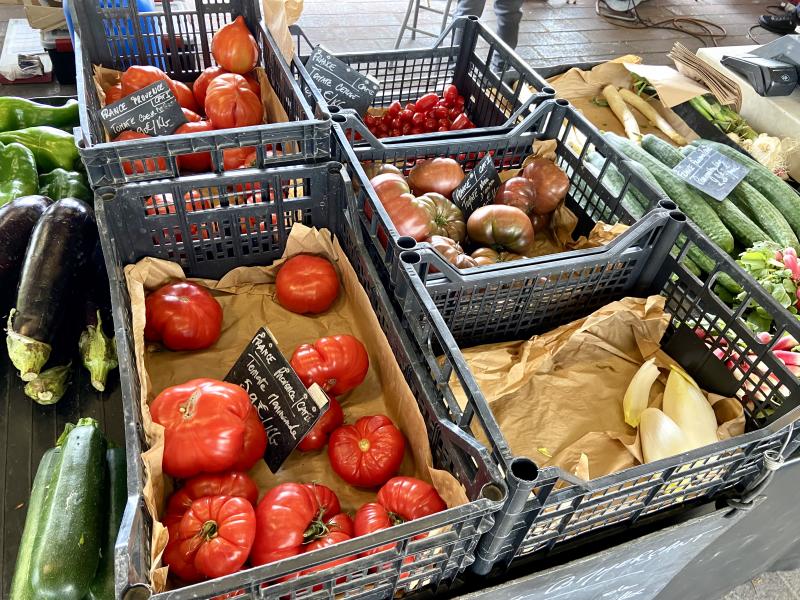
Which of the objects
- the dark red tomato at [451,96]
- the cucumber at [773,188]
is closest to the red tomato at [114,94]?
the dark red tomato at [451,96]

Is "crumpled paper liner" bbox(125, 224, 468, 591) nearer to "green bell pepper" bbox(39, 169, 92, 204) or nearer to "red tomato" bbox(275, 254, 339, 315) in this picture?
"red tomato" bbox(275, 254, 339, 315)

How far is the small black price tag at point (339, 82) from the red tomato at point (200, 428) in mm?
1136

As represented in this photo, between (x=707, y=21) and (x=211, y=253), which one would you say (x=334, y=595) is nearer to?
(x=211, y=253)

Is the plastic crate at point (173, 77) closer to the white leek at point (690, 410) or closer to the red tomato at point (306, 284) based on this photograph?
the red tomato at point (306, 284)

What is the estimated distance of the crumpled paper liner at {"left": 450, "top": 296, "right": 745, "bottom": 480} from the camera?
1277mm

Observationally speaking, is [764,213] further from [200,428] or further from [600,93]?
[200,428]

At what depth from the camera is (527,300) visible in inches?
55.7

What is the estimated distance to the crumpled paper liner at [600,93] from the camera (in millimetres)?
2813

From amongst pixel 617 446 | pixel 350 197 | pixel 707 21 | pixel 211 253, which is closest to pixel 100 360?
pixel 211 253

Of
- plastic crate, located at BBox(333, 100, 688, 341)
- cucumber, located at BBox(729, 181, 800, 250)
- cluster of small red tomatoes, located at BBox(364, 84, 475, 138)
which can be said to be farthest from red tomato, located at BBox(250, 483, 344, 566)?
cucumber, located at BBox(729, 181, 800, 250)

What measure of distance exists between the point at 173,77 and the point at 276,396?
1.51 meters

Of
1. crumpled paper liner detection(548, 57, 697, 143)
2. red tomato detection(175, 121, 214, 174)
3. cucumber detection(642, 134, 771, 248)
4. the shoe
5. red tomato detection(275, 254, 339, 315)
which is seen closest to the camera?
red tomato detection(275, 254, 339, 315)

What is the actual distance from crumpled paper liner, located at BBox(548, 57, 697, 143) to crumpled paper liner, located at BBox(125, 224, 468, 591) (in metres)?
1.80

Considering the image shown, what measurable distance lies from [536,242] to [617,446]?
700 mm
